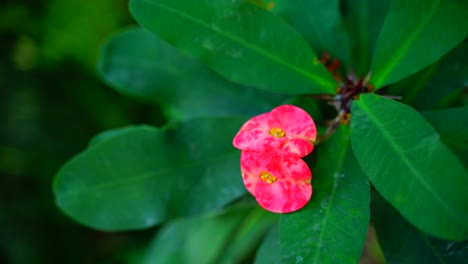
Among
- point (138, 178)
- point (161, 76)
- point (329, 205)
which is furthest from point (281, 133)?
point (161, 76)

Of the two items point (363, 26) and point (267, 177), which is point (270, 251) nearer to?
point (267, 177)

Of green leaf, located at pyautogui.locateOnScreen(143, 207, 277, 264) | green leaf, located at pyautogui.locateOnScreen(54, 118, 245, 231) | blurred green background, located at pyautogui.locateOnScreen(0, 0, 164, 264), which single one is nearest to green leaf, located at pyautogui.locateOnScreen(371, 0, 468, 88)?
green leaf, located at pyautogui.locateOnScreen(54, 118, 245, 231)

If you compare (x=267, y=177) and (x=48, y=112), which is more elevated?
(x=267, y=177)

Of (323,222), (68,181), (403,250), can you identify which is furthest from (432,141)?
(68,181)

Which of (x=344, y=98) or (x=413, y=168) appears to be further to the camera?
(x=344, y=98)

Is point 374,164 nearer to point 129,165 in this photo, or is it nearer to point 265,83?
point 265,83

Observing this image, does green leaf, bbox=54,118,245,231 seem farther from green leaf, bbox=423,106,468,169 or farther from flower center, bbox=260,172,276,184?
green leaf, bbox=423,106,468,169

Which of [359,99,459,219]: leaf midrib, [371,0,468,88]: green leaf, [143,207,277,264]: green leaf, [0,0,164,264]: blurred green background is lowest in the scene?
[0,0,164,264]: blurred green background
